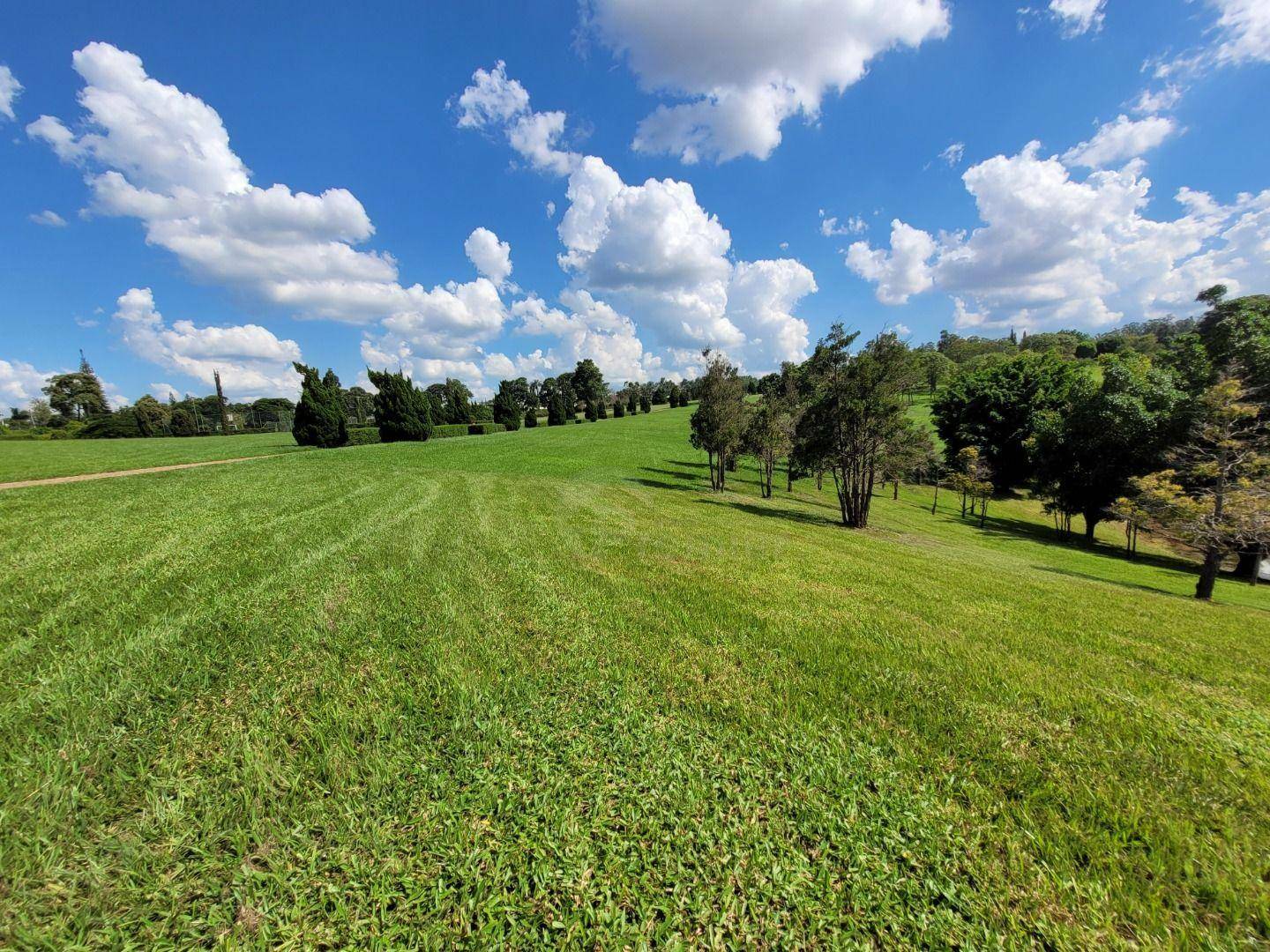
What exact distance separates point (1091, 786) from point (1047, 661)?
2.39 metres

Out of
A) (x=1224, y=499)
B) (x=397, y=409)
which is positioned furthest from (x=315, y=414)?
(x=1224, y=499)

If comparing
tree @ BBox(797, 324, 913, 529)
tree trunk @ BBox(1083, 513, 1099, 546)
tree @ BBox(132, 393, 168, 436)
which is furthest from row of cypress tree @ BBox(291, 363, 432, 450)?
tree trunk @ BBox(1083, 513, 1099, 546)

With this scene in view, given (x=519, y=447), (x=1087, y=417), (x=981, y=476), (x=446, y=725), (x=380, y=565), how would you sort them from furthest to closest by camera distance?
(x=981, y=476)
(x=519, y=447)
(x=1087, y=417)
(x=380, y=565)
(x=446, y=725)

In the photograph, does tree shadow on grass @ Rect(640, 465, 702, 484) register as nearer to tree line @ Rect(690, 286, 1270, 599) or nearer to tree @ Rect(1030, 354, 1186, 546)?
tree line @ Rect(690, 286, 1270, 599)

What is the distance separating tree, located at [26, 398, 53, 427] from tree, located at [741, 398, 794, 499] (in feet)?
337

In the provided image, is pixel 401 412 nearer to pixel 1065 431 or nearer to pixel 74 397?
pixel 1065 431

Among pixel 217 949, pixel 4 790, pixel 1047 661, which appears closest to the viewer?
pixel 217 949

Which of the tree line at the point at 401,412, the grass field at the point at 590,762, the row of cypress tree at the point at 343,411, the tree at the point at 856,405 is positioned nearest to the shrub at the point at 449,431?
the tree line at the point at 401,412

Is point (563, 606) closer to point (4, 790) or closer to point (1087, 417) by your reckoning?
point (4, 790)

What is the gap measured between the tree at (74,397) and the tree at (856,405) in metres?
106

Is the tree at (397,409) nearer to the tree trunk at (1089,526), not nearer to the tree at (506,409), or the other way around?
the tree at (506,409)

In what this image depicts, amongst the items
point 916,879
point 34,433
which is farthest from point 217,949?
point 34,433

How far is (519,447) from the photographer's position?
32.8 metres

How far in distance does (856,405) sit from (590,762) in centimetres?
1823
